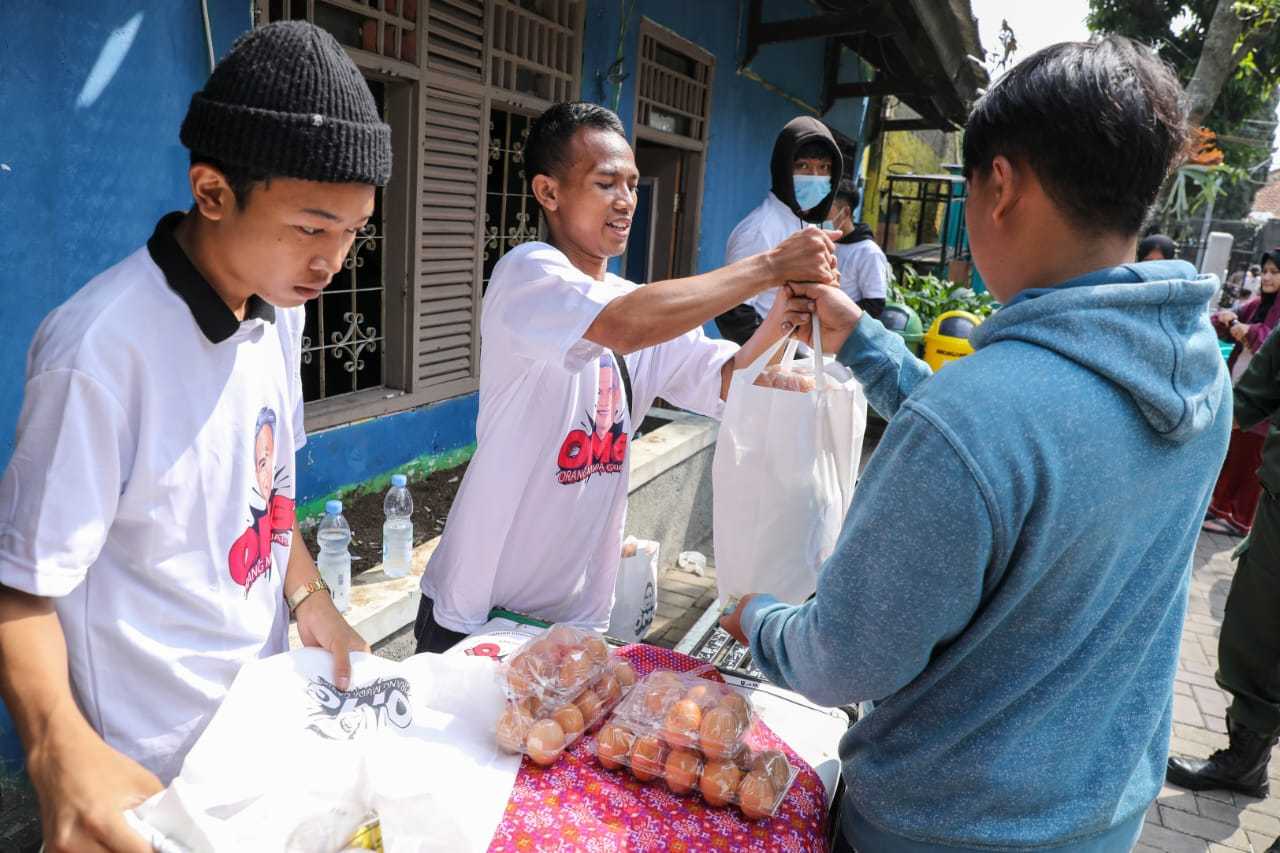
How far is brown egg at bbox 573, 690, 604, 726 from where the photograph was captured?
59.8 inches

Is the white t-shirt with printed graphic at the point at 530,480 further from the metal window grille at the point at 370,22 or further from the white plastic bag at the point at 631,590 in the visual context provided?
the metal window grille at the point at 370,22

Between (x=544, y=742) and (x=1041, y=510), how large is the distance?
2.86ft

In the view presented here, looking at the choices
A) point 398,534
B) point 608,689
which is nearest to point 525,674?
point 608,689

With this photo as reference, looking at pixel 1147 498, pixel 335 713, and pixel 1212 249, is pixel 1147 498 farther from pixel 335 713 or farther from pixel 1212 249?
pixel 1212 249

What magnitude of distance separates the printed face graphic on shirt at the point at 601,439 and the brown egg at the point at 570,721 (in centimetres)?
65

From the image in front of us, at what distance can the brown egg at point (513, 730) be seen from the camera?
1.42 m

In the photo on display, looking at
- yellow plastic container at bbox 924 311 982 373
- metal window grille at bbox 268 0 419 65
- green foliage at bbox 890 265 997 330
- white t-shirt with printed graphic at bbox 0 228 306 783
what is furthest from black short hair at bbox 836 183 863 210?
white t-shirt with printed graphic at bbox 0 228 306 783

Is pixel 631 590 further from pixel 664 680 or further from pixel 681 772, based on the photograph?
pixel 681 772

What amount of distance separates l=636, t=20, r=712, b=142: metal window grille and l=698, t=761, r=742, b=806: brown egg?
5672mm

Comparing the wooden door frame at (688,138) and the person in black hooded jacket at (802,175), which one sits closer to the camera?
the person in black hooded jacket at (802,175)

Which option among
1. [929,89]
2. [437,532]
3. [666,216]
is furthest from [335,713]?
[929,89]

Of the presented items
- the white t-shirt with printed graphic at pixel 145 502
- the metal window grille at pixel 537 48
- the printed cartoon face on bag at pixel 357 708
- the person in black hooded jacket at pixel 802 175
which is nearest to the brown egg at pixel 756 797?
the printed cartoon face on bag at pixel 357 708

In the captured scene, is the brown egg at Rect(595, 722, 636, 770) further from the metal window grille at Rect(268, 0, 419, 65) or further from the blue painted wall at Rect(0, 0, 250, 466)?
the metal window grille at Rect(268, 0, 419, 65)

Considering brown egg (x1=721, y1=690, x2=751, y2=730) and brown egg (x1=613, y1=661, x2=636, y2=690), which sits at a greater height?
brown egg (x1=721, y1=690, x2=751, y2=730)
